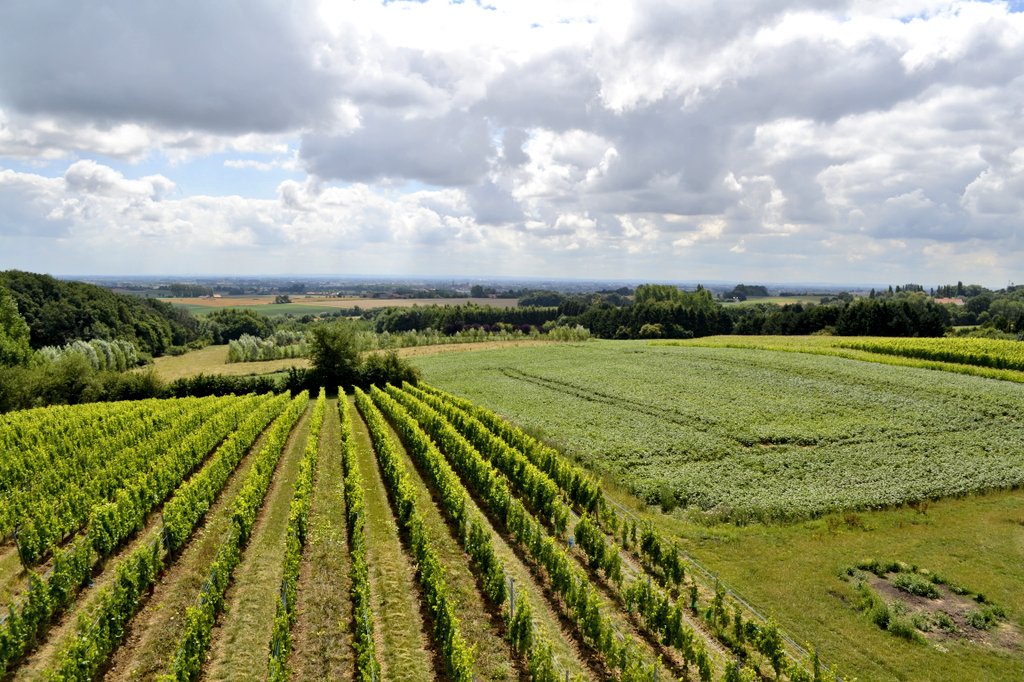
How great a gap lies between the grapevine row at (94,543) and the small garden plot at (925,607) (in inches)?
876

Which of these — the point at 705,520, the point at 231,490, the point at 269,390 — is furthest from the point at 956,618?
the point at 269,390

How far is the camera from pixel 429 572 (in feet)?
54.1

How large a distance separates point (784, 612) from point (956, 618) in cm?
467

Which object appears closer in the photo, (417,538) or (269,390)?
(417,538)

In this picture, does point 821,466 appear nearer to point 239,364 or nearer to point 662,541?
point 662,541

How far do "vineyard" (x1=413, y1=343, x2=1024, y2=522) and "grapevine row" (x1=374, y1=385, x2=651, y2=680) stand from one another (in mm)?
7314

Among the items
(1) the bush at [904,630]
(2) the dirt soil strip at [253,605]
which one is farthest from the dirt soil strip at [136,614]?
(1) the bush at [904,630]

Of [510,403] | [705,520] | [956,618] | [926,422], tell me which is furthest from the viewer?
[510,403]

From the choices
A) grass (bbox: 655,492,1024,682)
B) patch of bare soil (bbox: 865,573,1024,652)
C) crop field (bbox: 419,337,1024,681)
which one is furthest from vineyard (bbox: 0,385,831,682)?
patch of bare soil (bbox: 865,573,1024,652)

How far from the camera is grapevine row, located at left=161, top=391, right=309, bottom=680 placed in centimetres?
1266

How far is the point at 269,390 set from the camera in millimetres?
60469

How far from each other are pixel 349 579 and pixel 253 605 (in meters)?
2.86

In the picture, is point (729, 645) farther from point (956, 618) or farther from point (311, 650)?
point (311, 650)

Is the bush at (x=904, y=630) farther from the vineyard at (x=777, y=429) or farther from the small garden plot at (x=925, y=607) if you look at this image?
the vineyard at (x=777, y=429)
